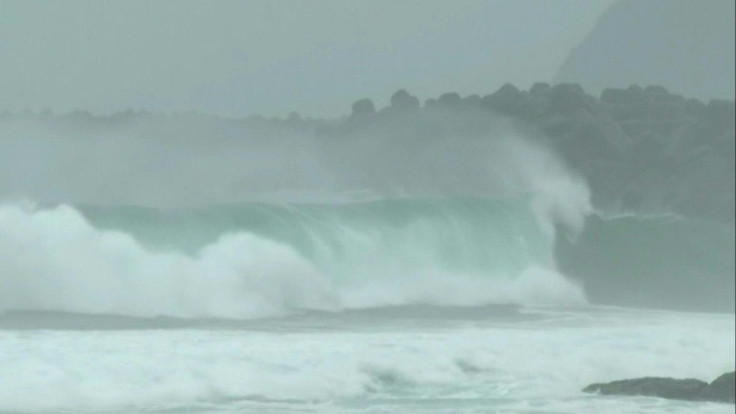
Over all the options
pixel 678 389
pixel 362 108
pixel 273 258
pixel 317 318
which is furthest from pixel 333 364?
pixel 362 108

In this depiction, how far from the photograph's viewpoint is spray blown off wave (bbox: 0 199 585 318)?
1752cm

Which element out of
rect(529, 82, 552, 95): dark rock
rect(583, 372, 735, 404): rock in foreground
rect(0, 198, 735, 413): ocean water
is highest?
rect(529, 82, 552, 95): dark rock

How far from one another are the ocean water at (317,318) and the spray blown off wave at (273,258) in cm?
4

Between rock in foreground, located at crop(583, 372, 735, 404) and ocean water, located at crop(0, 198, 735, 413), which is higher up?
ocean water, located at crop(0, 198, 735, 413)

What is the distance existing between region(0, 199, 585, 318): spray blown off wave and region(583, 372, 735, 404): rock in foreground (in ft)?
20.1

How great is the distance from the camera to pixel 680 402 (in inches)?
455

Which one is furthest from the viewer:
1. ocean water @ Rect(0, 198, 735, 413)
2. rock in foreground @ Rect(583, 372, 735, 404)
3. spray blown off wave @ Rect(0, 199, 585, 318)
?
spray blown off wave @ Rect(0, 199, 585, 318)

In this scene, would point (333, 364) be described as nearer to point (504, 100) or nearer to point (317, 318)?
point (317, 318)

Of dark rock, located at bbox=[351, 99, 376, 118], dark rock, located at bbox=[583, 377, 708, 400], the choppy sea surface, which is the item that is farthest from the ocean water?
dark rock, located at bbox=[351, 99, 376, 118]

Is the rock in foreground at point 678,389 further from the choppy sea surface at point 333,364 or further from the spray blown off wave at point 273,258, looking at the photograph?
the spray blown off wave at point 273,258

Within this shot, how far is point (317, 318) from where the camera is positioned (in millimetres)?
17109

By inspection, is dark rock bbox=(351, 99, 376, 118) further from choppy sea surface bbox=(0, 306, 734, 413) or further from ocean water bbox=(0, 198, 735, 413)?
choppy sea surface bbox=(0, 306, 734, 413)

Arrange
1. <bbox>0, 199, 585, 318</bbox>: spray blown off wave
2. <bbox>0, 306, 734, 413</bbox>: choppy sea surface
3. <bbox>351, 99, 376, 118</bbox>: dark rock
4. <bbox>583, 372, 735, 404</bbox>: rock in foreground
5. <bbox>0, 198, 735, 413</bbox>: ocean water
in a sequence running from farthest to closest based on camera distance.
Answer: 1. <bbox>351, 99, 376, 118</bbox>: dark rock
2. <bbox>0, 199, 585, 318</bbox>: spray blown off wave
3. <bbox>583, 372, 735, 404</bbox>: rock in foreground
4. <bbox>0, 198, 735, 413</bbox>: ocean water
5. <bbox>0, 306, 734, 413</bbox>: choppy sea surface

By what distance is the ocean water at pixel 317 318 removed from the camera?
1146cm
